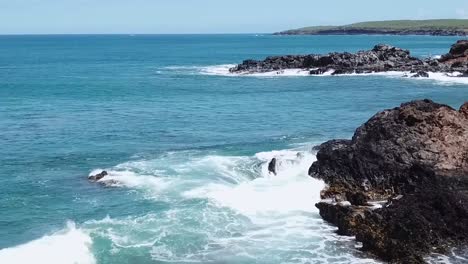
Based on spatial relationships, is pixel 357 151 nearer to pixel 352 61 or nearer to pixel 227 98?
pixel 227 98

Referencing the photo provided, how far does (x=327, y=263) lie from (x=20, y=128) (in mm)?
37061

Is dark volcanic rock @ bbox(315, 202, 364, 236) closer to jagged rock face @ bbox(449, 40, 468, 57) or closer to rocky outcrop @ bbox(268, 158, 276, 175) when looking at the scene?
rocky outcrop @ bbox(268, 158, 276, 175)

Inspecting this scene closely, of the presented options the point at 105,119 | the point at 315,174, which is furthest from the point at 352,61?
the point at 315,174

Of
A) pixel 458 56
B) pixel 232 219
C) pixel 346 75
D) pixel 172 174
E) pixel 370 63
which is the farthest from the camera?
pixel 370 63

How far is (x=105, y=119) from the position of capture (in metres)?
61.2

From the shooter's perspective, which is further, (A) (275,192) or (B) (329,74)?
(B) (329,74)

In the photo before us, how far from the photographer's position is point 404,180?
32.5 metres

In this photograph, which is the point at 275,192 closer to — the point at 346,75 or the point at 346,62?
the point at 346,75

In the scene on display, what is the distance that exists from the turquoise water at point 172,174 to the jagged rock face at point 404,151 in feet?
7.48

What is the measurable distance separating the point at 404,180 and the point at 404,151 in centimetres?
167

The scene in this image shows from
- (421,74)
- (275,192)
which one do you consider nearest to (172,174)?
(275,192)

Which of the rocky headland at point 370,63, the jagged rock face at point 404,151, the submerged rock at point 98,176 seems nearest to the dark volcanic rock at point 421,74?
the rocky headland at point 370,63

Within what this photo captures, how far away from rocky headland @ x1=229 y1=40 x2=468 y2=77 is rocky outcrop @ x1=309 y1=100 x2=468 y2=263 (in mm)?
71649

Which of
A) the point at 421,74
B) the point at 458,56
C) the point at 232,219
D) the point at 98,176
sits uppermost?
the point at 458,56
